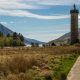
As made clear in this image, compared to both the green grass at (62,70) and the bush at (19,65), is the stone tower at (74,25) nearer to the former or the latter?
the green grass at (62,70)

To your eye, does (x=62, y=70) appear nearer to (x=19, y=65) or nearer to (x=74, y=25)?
(x=19, y=65)

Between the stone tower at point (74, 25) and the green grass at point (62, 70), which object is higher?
the stone tower at point (74, 25)

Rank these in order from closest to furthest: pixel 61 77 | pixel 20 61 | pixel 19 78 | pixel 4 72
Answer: pixel 19 78 < pixel 61 77 < pixel 4 72 < pixel 20 61

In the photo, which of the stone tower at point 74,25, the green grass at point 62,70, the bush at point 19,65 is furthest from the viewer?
the stone tower at point 74,25

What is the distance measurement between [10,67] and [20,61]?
7.83 feet

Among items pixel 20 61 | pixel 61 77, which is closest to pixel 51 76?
pixel 61 77

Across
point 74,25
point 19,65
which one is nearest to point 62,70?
point 19,65

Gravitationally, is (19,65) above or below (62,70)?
above

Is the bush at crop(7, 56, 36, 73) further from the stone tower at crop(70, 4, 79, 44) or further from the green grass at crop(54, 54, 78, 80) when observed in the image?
the stone tower at crop(70, 4, 79, 44)

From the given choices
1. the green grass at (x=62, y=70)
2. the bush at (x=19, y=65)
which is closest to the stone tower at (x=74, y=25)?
the green grass at (x=62, y=70)

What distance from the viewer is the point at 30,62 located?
97.6 ft

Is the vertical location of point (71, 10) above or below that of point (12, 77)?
above

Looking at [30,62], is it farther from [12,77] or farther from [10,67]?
[12,77]

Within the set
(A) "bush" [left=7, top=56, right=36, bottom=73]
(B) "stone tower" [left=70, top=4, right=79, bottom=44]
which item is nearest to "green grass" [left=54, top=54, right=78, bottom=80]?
(A) "bush" [left=7, top=56, right=36, bottom=73]
